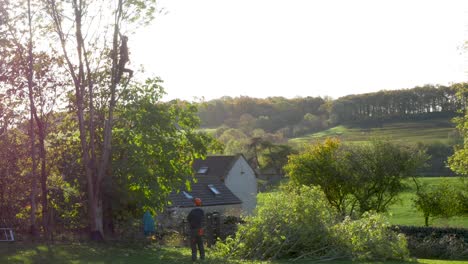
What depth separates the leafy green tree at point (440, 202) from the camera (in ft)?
137

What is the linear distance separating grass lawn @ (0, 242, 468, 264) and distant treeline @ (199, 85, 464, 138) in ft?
325

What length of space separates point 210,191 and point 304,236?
92.7ft

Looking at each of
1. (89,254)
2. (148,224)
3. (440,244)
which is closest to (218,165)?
(148,224)

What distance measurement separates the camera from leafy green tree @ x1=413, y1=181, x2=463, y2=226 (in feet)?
137

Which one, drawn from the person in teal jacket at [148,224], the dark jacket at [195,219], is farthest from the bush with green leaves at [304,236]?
the person in teal jacket at [148,224]

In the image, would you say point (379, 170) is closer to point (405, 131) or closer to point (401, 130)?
point (405, 131)

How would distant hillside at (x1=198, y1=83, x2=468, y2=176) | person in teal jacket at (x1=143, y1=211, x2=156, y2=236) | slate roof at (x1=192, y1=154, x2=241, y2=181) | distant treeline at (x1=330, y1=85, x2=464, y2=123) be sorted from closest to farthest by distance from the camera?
person in teal jacket at (x1=143, y1=211, x2=156, y2=236)
slate roof at (x1=192, y1=154, x2=241, y2=181)
distant hillside at (x1=198, y1=83, x2=468, y2=176)
distant treeline at (x1=330, y1=85, x2=464, y2=123)

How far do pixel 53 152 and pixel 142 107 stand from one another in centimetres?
400

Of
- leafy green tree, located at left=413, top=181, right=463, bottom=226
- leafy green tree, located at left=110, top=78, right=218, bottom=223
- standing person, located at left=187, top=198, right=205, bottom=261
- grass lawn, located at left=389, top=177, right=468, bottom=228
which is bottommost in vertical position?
grass lawn, located at left=389, top=177, right=468, bottom=228

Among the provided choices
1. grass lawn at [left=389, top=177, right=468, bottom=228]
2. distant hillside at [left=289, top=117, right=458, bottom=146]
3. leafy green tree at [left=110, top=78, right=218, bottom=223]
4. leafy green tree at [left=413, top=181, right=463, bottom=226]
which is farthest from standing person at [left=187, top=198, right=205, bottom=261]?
distant hillside at [left=289, top=117, right=458, bottom=146]

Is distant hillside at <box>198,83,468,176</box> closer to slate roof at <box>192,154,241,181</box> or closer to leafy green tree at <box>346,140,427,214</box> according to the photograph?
slate roof at <box>192,154,241,181</box>

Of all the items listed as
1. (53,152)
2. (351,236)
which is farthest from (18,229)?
(351,236)

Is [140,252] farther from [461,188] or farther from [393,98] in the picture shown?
[393,98]

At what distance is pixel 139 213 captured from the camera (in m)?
28.1
